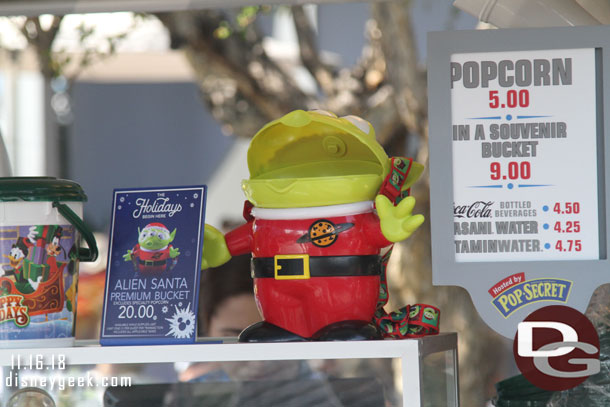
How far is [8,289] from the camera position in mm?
1127

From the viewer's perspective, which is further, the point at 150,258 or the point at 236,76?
the point at 236,76

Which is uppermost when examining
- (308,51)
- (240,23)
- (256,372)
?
(308,51)

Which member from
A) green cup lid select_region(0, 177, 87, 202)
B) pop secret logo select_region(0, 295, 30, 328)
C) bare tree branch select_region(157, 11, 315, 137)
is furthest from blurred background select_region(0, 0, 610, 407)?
pop secret logo select_region(0, 295, 30, 328)

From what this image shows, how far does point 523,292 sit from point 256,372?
457mm

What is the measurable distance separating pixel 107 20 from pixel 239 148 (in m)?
4.81

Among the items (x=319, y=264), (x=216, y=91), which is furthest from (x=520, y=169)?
(x=216, y=91)

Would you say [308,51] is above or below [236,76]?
above

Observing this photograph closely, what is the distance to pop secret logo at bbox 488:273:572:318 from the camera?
1161 mm

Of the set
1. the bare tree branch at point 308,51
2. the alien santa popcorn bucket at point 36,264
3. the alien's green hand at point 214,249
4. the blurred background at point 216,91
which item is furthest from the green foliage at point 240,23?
the alien santa popcorn bucket at point 36,264

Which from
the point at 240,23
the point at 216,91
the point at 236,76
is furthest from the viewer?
the point at 216,91

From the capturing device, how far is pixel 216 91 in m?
3.93

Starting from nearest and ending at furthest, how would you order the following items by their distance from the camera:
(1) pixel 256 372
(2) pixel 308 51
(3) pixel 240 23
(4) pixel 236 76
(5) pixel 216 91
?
(1) pixel 256 372, (3) pixel 240 23, (4) pixel 236 76, (5) pixel 216 91, (2) pixel 308 51

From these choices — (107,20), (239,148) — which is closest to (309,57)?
(107,20)

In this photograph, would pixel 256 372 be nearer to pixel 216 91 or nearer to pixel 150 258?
pixel 150 258
